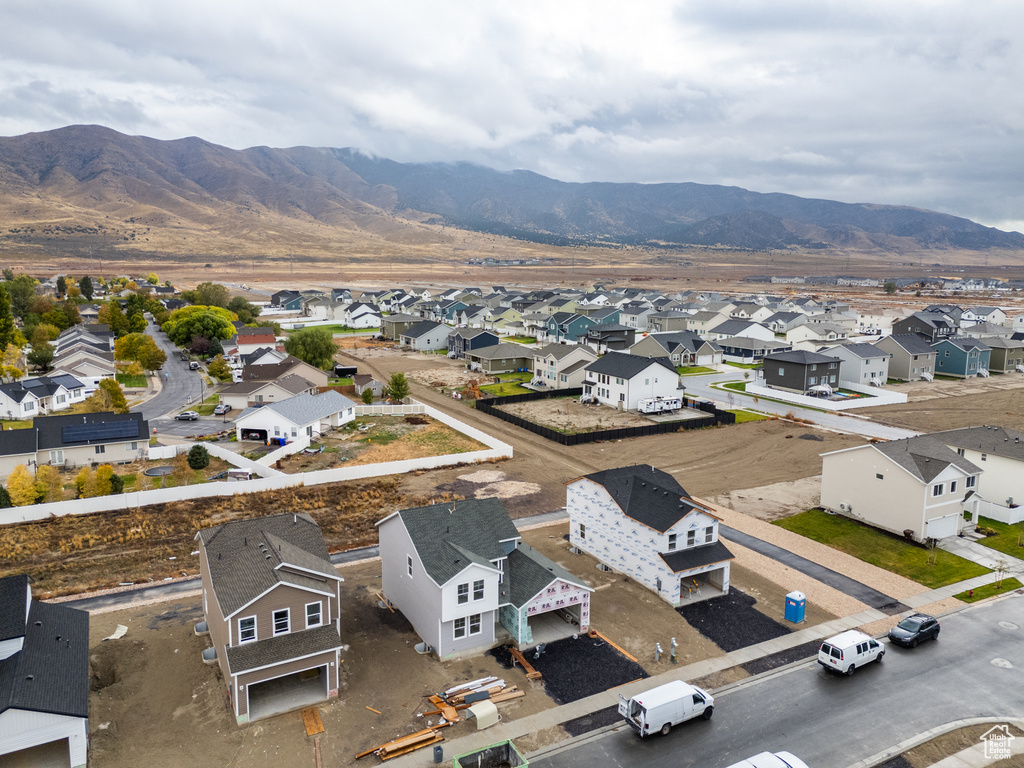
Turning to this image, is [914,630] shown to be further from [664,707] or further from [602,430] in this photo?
[602,430]

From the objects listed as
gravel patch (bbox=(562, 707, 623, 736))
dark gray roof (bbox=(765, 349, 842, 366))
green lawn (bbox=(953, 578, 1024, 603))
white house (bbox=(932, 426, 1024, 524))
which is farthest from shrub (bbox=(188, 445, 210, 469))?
dark gray roof (bbox=(765, 349, 842, 366))

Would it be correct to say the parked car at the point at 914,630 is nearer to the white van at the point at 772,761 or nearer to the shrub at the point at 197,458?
the white van at the point at 772,761

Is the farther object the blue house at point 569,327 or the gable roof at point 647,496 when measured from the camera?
the blue house at point 569,327

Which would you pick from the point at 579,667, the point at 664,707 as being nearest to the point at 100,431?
the point at 579,667

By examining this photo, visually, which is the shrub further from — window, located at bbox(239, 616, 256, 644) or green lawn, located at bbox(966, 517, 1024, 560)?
green lawn, located at bbox(966, 517, 1024, 560)

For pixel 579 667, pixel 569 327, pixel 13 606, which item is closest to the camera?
pixel 13 606

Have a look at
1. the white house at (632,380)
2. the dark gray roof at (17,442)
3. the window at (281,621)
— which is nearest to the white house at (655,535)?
the window at (281,621)
